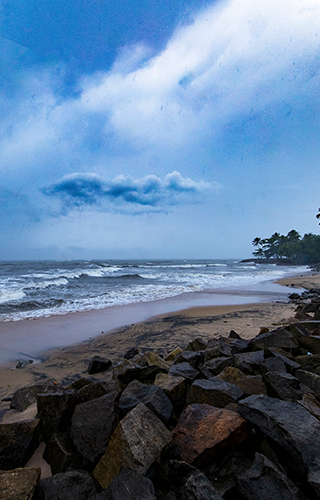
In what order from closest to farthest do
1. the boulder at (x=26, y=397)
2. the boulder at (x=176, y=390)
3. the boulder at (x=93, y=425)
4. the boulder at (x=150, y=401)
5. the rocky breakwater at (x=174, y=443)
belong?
the rocky breakwater at (x=174, y=443) → the boulder at (x=93, y=425) → the boulder at (x=150, y=401) → the boulder at (x=176, y=390) → the boulder at (x=26, y=397)

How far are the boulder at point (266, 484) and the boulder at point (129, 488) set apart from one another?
0.60 m

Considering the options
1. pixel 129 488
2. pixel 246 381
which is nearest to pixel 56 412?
pixel 129 488

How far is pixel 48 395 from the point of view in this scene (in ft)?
7.91

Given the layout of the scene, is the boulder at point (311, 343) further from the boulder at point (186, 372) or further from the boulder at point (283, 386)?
the boulder at point (186, 372)

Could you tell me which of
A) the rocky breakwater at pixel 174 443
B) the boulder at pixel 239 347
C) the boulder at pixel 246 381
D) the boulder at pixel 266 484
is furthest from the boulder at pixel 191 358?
the boulder at pixel 266 484

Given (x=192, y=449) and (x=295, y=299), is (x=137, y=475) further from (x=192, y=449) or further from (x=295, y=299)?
(x=295, y=299)

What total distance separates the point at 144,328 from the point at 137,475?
232 inches

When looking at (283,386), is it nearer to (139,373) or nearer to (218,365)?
(218,365)

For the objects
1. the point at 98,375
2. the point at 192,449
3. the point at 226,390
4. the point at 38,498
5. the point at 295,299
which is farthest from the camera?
the point at 295,299

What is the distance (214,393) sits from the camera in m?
2.38

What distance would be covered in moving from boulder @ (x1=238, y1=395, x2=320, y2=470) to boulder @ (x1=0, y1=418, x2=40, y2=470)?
1919 millimetres

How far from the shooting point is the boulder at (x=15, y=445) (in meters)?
2.10

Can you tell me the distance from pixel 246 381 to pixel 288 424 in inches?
32.7

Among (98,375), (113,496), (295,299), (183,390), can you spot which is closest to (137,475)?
(113,496)
